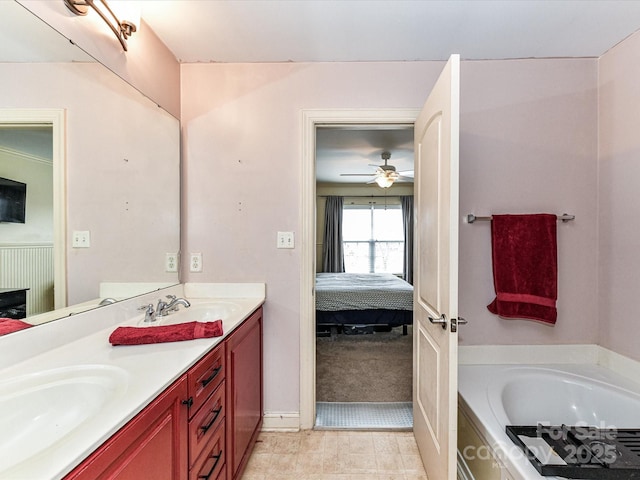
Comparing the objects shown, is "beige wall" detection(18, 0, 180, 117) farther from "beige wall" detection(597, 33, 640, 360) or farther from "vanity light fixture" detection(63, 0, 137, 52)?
"beige wall" detection(597, 33, 640, 360)

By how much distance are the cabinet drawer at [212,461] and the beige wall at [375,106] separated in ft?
2.43

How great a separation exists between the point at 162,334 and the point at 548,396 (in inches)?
79.9

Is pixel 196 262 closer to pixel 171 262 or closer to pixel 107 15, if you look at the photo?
pixel 171 262

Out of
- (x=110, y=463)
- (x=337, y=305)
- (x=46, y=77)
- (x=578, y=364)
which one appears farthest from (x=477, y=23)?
(x=337, y=305)

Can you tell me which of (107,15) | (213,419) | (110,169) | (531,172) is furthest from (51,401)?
(531,172)

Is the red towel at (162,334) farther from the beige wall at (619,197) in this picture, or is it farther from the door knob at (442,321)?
the beige wall at (619,197)

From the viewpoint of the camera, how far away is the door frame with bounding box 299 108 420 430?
A: 6.50 feet

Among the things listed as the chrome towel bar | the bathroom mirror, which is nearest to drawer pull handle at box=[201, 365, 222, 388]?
the bathroom mirror

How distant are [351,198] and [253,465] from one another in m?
5.15

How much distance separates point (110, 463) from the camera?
68 centimetres

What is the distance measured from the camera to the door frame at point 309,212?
78.0 inches

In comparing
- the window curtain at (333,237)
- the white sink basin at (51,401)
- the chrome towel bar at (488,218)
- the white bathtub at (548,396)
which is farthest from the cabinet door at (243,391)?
the window curtain at (333,237)

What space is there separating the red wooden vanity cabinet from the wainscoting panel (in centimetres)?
59

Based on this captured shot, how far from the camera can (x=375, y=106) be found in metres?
1.99
